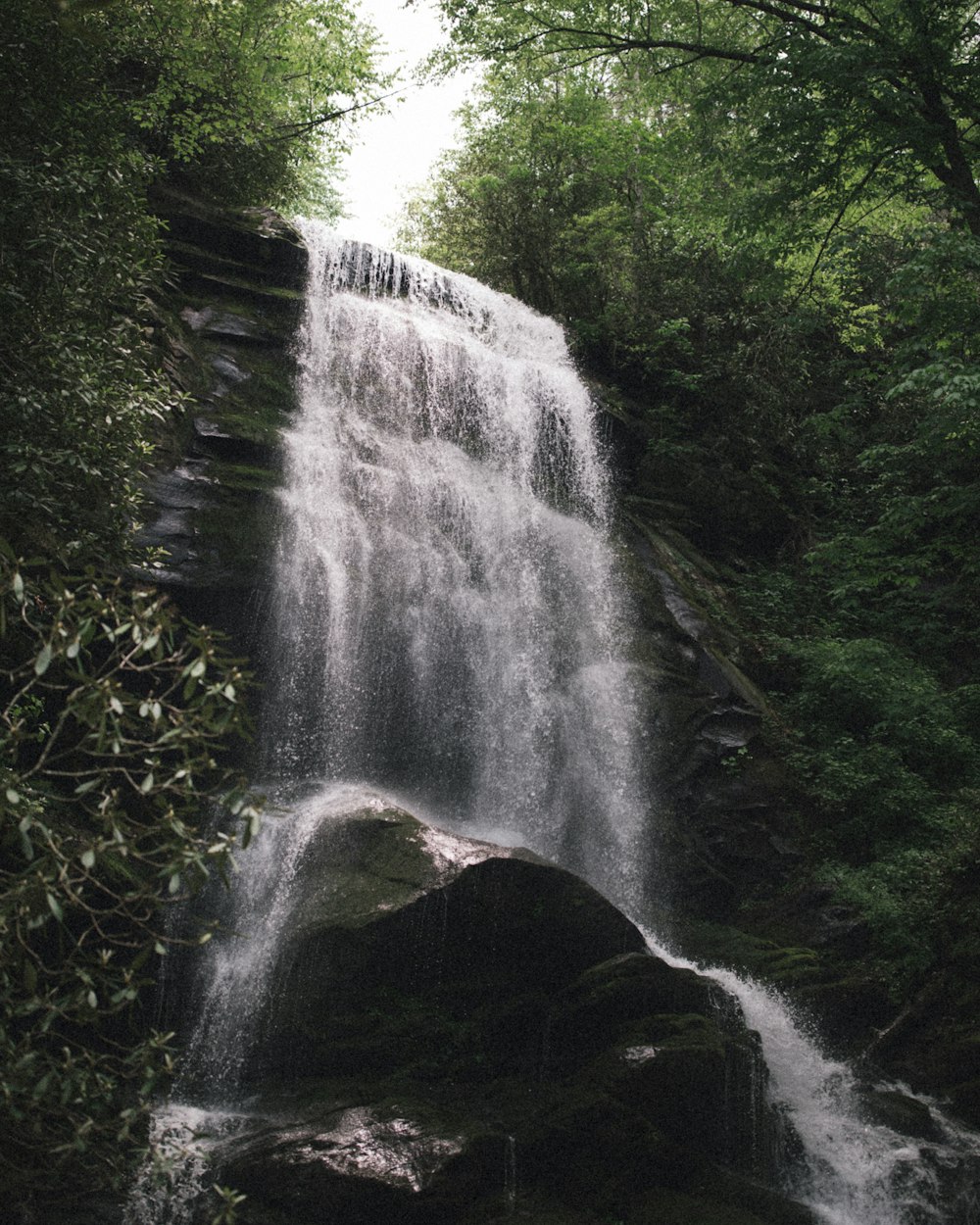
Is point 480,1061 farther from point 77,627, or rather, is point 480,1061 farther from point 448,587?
point 448,587

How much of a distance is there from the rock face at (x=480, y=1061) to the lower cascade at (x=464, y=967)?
0.02 meters

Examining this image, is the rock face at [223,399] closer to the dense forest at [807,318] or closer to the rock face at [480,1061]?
the rock face at [480,1061]

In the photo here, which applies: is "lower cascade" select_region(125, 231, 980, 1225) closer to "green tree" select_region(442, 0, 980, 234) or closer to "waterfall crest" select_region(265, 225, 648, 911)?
"waterfall crest" select_region(265, 225, 648, 911)

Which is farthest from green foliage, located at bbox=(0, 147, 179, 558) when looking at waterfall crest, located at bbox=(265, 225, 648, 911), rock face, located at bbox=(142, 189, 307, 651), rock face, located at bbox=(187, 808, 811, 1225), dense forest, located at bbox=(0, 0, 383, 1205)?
Result: rock face, located at bbox=(187, 808, 811, 1225)

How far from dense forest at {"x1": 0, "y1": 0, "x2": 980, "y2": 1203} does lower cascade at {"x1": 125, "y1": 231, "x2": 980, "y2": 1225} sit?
87 cm

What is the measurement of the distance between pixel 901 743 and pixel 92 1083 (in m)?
10.7

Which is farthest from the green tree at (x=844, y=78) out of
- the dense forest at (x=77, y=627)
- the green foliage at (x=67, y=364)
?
the green foliage at (x=67, y=364)

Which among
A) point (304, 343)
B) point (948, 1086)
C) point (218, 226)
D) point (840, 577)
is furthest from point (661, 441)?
point (948, 1086)

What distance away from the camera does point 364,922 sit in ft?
22.6

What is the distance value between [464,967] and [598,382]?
1216 centimetres

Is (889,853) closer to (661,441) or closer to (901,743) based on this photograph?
(901,743)

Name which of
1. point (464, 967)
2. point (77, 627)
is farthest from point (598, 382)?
point (77, 627)

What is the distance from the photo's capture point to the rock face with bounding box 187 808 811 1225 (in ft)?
18.7

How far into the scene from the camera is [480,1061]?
6809mm
